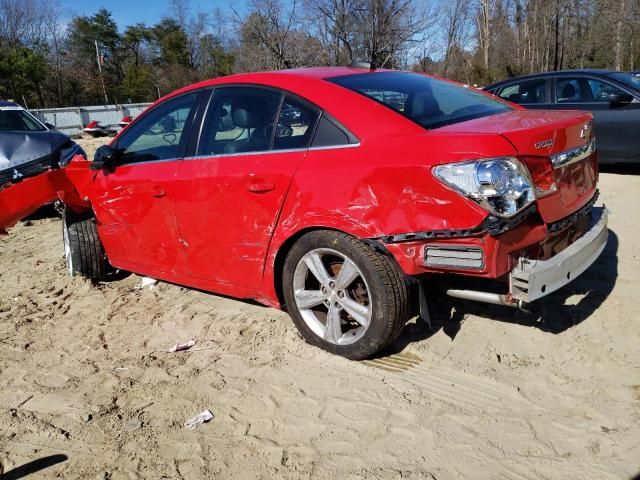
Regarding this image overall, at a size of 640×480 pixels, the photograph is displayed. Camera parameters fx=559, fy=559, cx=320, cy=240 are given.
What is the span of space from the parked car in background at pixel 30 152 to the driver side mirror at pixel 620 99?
7580mm

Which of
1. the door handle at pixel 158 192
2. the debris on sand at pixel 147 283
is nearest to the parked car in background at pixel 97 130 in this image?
the debris on sand at pixel 147 283

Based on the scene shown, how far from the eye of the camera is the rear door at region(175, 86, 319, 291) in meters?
3.29

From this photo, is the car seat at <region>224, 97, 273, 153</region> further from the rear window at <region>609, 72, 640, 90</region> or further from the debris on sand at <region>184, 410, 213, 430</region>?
the rear window at <region>609, 72, 640, 90</region>

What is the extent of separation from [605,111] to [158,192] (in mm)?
6763

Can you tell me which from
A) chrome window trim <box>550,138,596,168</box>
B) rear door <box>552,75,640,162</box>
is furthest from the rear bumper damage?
rear door <box>552,75,640,162</box>

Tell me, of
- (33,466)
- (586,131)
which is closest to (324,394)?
(33,466)

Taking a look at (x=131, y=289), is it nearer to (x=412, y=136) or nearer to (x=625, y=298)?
(x=412, y=136)

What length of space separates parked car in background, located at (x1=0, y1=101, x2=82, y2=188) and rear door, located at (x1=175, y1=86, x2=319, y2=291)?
4307 millimetres

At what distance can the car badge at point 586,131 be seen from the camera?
126 inches

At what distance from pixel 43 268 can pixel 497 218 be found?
4656mm

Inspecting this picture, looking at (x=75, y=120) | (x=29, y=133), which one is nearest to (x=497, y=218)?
(x=29, y=133)

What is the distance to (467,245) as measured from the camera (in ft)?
8.78

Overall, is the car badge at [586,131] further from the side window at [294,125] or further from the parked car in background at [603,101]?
the parked car in background at [603,101]

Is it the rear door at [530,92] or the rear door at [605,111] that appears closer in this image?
the rear door at [605,111]
